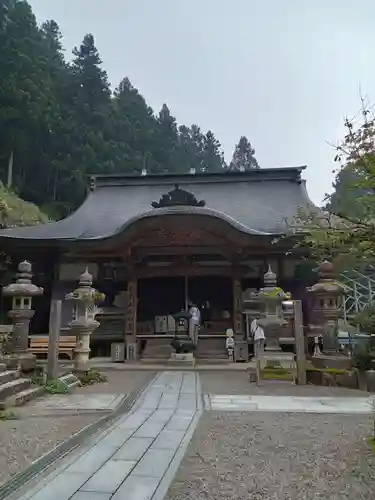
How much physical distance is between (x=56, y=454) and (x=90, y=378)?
4.83m

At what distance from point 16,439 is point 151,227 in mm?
8642

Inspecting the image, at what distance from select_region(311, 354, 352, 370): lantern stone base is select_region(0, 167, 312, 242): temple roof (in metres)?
4.62

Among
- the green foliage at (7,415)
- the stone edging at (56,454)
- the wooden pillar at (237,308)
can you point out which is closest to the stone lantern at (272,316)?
the wooden pillar at (237,308)

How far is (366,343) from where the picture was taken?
7.29m

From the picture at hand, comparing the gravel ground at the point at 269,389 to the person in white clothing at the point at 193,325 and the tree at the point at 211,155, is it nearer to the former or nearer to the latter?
the person in white clothing at the point at 193,325

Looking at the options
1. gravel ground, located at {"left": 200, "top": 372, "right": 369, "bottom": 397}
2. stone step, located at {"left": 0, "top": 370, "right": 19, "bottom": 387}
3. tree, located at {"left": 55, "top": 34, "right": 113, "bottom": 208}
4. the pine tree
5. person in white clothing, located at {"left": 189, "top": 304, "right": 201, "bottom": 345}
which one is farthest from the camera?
the pine tree

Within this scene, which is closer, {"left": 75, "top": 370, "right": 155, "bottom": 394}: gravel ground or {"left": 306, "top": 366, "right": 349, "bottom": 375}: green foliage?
{"left": 75, "top": 370, "right": 155, "bottom": 394}: gravel ground

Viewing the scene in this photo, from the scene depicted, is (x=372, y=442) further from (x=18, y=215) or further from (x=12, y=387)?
(x=18, y=215)

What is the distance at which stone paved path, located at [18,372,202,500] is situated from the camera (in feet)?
8.43

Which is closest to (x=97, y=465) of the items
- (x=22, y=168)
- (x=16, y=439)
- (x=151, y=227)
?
(x=16, y=439)

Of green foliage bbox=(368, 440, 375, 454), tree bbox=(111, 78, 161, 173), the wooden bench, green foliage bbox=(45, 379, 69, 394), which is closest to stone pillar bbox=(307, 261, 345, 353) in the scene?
green foliage bbox=(368, 440, 375, 454)

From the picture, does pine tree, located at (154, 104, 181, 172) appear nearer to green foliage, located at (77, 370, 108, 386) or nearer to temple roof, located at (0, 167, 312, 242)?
temple roof, located at (0, 167, 312, 242)

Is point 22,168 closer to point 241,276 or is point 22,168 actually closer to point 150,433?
point 241,276

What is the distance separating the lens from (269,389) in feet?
23.8
